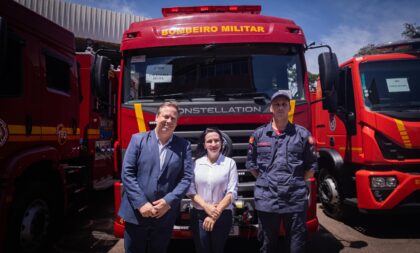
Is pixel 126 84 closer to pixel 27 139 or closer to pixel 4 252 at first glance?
pixel 27 139

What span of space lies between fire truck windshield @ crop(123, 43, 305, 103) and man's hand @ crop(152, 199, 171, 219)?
1.48 meters

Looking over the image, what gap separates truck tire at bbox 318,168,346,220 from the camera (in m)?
4.88

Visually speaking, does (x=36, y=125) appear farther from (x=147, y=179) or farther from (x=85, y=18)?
(x=85, y=18)

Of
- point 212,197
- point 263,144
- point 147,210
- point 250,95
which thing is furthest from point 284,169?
point 147,210

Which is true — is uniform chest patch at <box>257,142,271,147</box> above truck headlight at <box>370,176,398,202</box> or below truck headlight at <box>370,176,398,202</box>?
above

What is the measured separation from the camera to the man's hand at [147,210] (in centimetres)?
224

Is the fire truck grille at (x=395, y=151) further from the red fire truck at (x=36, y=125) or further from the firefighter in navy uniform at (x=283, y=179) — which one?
the red fire truck at (x=36, y=125)

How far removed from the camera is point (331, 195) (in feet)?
16.4

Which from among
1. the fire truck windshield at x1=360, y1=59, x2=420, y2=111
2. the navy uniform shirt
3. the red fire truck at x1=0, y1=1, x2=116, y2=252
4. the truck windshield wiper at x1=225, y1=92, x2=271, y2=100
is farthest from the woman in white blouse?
the fire truck windshield at x1=360, y1=59, x2=420, y2=111

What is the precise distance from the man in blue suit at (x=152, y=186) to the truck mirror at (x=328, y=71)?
6.58 ft

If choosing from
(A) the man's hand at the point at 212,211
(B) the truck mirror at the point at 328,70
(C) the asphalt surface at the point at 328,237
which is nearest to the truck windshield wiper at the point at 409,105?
(B) the truck mirror at the point at 328,70

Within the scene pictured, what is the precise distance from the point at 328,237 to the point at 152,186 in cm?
303

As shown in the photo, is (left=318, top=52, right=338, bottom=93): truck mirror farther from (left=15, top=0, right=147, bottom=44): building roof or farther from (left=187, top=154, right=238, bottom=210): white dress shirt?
(left=15, top=0, right=147, bottom=44): building roof

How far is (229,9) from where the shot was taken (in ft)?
13.9
